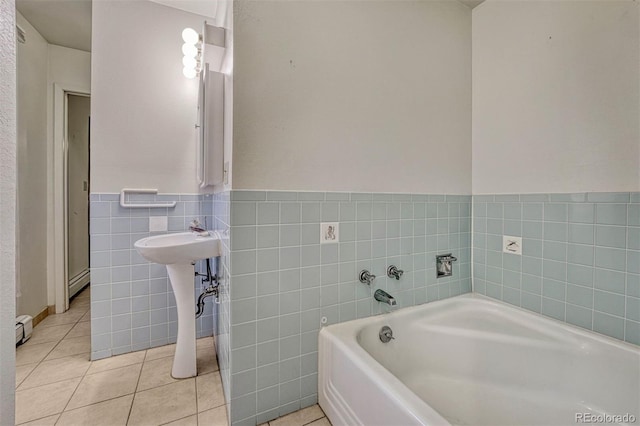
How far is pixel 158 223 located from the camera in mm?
1977

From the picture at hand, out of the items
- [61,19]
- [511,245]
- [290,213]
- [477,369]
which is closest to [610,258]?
[511,245]

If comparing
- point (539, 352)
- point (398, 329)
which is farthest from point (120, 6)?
point (539, 352)

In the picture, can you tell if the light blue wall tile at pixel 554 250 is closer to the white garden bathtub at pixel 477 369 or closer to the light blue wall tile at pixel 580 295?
the light blue wall tile at pixel 580 295

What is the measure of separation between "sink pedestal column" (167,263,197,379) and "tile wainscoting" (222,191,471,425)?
1.60 ft

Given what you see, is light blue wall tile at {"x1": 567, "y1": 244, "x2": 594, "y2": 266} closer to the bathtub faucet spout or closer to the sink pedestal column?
the bathtub faucet spout

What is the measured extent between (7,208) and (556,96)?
7.19ft

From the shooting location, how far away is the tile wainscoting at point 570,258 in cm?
121

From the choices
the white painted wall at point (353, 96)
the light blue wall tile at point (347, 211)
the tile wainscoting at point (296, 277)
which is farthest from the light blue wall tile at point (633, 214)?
the light blue wall tile at point (347, 211)

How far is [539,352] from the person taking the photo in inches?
52.6

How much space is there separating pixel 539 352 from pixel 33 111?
12.8ft

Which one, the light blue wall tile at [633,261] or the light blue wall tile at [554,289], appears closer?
the light blue wall tile at [633,261]

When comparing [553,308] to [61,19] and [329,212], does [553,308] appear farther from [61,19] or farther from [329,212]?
[61,19]

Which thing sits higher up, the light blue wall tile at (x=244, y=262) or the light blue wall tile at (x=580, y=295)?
the light blue wall tile at (x=244, y=262)

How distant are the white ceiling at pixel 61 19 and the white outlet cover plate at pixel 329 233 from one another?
8.17 feet
